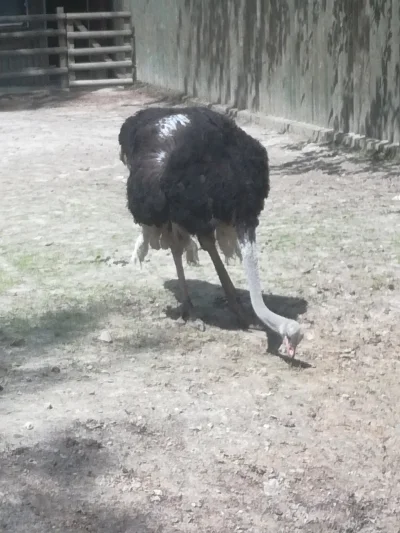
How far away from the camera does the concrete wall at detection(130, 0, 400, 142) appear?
10.5m

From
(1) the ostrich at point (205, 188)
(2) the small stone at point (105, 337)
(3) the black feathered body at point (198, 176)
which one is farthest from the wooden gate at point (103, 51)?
(2) the small stone at point (105, 337)

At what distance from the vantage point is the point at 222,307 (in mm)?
6320

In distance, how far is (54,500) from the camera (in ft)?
13.0

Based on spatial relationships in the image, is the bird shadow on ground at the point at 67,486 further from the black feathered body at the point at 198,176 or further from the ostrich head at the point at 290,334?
the black feathered body at the point at 198,176

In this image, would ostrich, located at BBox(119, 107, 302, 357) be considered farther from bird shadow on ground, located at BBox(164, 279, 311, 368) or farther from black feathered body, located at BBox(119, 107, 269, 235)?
bird shadow on ground, located at BBox(164, 279, 311, 368)

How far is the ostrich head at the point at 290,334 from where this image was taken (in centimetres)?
493

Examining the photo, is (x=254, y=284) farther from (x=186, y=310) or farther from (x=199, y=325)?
(x=186, y=310)

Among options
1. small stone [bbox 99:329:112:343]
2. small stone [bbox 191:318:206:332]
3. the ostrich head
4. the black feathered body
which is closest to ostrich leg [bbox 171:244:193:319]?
small stone [bbox 191:318:206:332]

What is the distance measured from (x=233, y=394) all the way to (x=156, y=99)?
11686mm

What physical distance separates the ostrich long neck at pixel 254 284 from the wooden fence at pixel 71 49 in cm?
1287

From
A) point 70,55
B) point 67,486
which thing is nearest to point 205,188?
point 67,486

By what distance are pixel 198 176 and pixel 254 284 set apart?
0.68m

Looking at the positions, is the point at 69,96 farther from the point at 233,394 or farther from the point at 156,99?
the point at 233,394

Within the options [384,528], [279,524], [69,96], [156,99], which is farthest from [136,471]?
[69,96]
